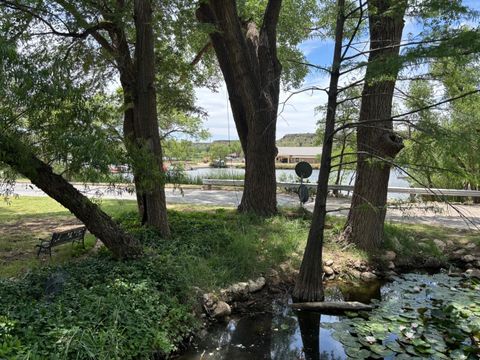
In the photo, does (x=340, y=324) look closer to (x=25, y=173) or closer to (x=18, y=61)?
(x=25, y=173)

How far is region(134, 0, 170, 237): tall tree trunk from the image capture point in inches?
298

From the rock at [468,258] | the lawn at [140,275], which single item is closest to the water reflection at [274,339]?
the lawn at [140,275]

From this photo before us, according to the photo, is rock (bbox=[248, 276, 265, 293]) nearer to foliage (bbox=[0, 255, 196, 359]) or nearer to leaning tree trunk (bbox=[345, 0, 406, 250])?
foliage (bbox=[0, 255, 196, 359])

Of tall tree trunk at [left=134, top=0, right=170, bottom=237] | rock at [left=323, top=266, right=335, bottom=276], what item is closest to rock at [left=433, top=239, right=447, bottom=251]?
rock at [left=323, top=266, right=335, bottom=276]

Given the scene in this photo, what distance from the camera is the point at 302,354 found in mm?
5016

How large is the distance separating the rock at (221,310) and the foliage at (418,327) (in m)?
1.54

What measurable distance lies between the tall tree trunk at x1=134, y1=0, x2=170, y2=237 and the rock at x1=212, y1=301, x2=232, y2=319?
8.54ft

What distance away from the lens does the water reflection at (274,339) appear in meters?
4.95

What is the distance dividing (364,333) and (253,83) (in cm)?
676

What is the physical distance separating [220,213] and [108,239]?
199 inches

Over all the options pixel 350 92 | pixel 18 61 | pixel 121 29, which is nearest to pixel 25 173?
pixel 18 61

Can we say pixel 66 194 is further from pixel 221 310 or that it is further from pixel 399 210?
pixel 399 210

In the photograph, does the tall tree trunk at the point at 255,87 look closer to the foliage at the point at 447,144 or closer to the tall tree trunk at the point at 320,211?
the tall tree trunk at the point at 320,211

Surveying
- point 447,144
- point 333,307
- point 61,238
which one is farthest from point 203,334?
point 447,144
